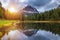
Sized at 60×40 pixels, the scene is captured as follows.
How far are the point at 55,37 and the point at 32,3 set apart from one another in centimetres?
49

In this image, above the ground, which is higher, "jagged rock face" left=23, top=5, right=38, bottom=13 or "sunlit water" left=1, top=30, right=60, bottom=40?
"jagged rock face" left=23, top=5, right=38, bottom=13

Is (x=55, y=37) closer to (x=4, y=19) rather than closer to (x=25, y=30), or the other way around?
(x=25, y=30)

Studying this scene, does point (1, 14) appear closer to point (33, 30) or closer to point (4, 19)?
point (4, 19)

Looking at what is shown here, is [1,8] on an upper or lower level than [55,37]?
upper

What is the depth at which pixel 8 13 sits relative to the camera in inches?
81.9

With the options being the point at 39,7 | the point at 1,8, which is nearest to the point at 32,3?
the point at 39,7

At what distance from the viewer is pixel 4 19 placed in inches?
81.5

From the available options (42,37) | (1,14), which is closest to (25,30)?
(42,37)

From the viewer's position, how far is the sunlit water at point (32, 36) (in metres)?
2.04

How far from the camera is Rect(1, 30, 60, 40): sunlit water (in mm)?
2035

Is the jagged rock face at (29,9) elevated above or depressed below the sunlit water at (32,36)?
above

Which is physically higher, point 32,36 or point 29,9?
point 29,9

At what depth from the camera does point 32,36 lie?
205 cm

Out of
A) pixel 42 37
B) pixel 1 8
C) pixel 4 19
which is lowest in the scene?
pixel 42 37
